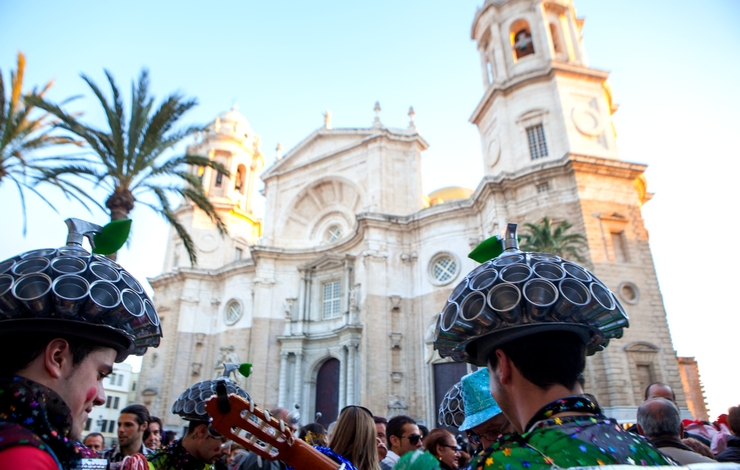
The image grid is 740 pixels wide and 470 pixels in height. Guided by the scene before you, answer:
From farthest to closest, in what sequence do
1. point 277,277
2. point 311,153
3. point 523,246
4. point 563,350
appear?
point 311,153 < point 277,277 < point 523,246 < point 563,350

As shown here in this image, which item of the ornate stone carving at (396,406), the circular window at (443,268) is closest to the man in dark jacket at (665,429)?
the ornate stone carving at (396,406)

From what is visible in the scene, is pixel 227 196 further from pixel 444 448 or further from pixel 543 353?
pixel 543 353

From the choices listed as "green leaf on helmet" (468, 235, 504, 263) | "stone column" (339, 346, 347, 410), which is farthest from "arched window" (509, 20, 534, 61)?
"green leaf on helmet" (468, 235, 504, 263)

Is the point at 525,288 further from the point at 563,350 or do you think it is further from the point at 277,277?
the point at 277,277

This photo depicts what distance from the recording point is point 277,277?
107 ft

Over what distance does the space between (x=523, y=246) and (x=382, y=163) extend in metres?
13.0

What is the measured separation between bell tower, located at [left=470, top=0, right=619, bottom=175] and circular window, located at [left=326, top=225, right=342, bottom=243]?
37.9 ft

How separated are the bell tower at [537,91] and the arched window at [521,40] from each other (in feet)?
0.17

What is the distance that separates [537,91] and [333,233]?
53.4 ft

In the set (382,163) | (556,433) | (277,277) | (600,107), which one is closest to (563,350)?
(556,433)

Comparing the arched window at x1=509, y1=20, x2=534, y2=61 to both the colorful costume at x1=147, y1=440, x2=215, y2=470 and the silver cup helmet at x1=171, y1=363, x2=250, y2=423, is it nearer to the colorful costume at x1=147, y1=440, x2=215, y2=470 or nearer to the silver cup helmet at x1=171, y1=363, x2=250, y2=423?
the silver cup helmet at x1=171, y1=363, x2=250, y2=423

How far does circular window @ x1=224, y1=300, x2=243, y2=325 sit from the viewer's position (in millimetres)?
33344

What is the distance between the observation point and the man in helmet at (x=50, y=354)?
176 centimetres

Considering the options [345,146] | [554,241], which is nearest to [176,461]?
[554,241]
